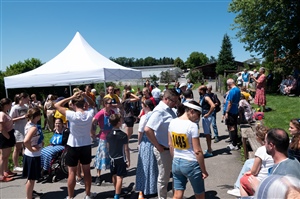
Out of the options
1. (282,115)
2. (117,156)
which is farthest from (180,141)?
(282,115)

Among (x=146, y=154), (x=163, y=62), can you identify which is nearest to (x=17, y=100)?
(x=146, y=154)

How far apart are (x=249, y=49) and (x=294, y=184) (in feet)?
78.0

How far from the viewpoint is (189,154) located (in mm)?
3264

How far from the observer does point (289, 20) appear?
2039 centimetres

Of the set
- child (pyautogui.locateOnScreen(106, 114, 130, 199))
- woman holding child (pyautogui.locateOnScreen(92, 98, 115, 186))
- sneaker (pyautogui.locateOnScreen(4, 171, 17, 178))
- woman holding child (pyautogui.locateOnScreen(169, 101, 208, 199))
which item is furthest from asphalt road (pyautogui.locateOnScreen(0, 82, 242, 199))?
woman holding child (pyautogui.locateOnScreen(169, 101, 208, 199))

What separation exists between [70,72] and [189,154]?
688cm

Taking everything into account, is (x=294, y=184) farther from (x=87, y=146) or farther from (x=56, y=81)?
(x=56, y=81)

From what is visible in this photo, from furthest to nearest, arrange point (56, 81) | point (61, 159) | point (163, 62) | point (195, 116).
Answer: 1. point (163, 62)
2. point (56, 81)
3. point (61, 159)
4. point (195, 116)

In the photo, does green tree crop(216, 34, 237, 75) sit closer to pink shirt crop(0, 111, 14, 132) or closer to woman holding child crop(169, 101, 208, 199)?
pink shirt crop(0, 111, 14, 132)

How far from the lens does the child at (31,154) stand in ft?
14.6

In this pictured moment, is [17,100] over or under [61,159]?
over

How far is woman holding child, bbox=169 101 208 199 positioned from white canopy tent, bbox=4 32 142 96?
6.07 metres

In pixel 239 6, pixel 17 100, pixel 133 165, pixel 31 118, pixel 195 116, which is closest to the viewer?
pixel 195 116

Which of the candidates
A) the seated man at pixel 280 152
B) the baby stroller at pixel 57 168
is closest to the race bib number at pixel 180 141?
the seated man at pixel 280 152
